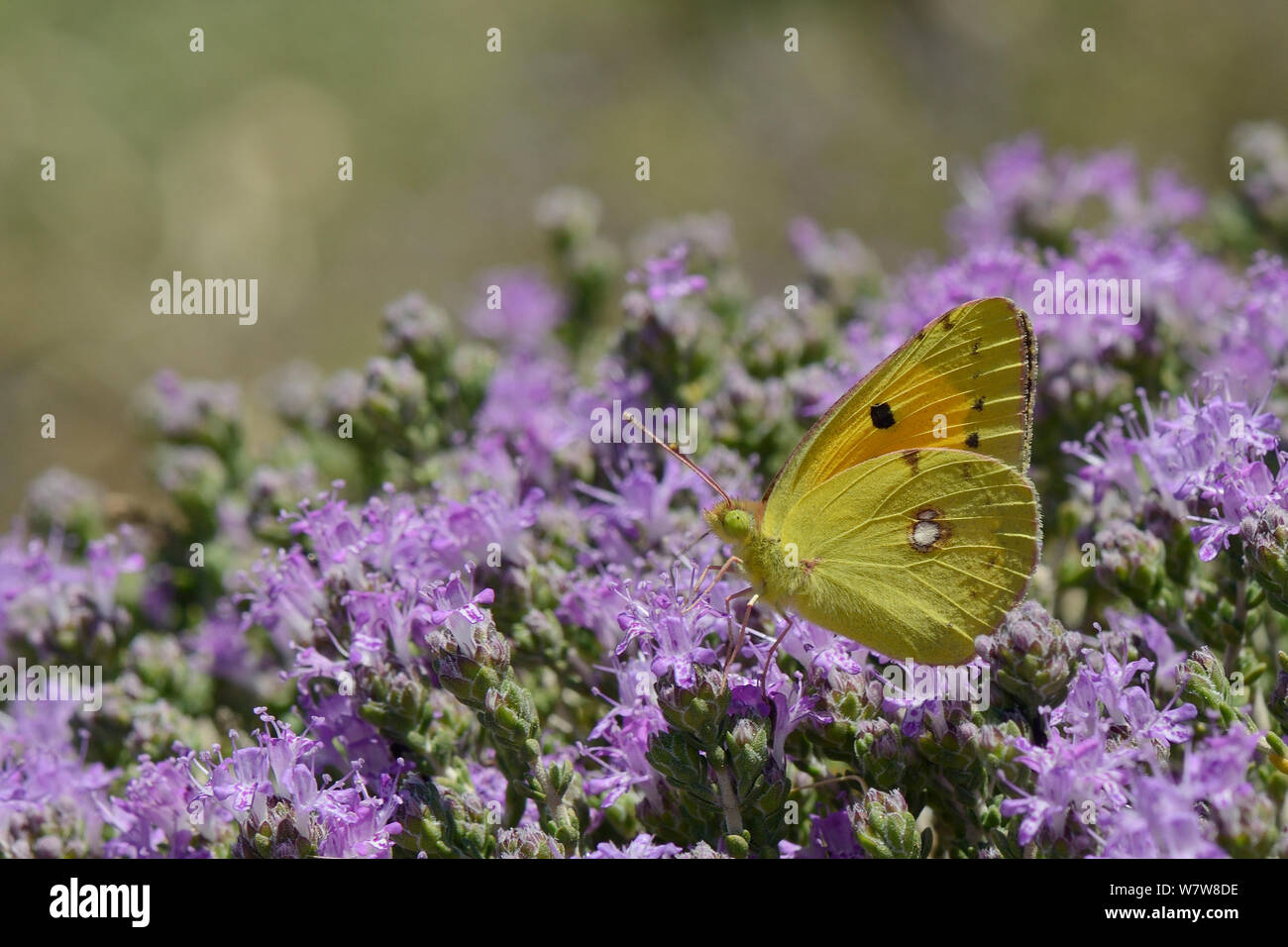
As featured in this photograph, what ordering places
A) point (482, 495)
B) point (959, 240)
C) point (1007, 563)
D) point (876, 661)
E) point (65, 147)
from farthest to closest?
point (65, 147) < point (959, 240) < point (482, 495) < point (876, 661) < point (1007, 563)

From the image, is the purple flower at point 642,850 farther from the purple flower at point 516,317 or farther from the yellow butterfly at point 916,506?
the purple flower at point 516,317

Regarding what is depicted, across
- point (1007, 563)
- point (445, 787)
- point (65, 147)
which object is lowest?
point (445, 787)

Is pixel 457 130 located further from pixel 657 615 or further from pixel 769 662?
pixel 769 662

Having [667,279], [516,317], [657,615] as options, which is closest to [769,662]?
[657,615]

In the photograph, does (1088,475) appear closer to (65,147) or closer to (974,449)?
(974,449)

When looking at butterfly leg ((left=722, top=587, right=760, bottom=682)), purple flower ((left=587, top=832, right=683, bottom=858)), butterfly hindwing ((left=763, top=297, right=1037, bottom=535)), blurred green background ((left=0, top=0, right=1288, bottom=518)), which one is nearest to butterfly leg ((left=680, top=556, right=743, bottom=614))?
butterfly leg ((left=722, top=587, right=760, bottom=682))
